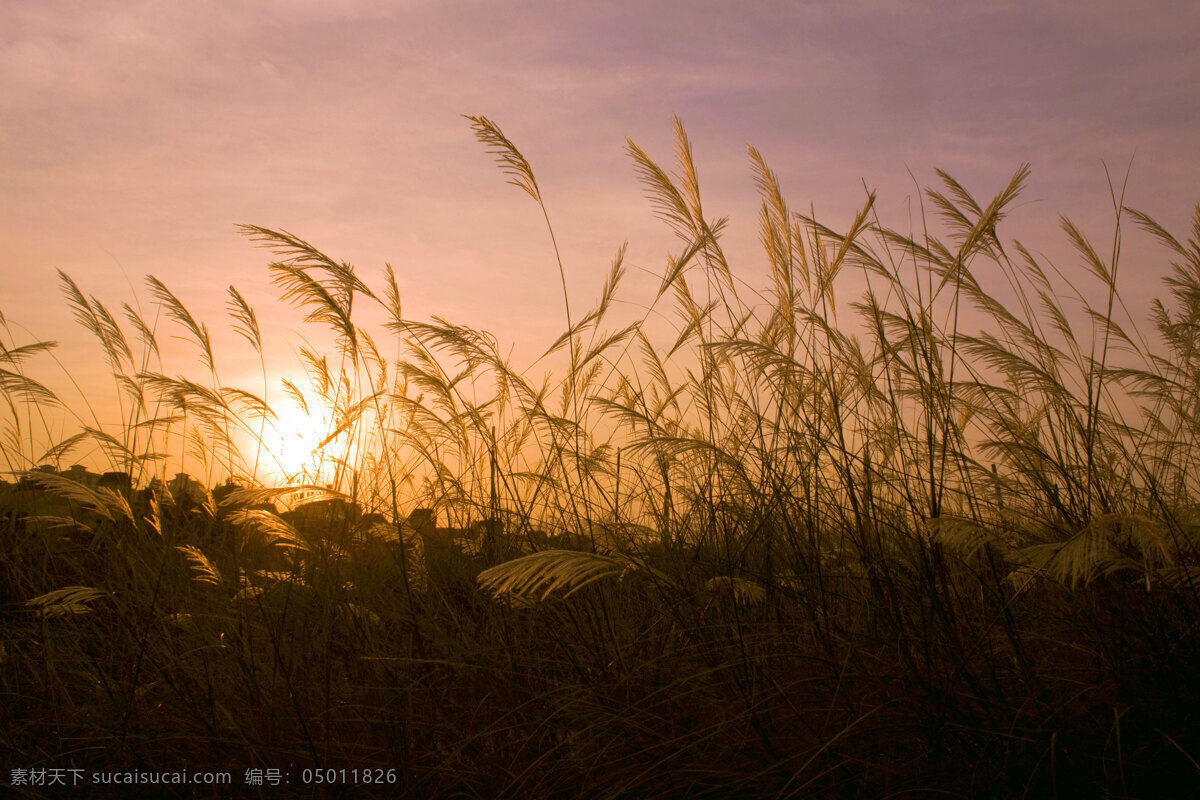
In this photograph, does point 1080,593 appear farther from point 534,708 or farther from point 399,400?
point 399,400

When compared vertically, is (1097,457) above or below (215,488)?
below

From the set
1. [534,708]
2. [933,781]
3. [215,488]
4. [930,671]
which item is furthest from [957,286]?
[215,488]

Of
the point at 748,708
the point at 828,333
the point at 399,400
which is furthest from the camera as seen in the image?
the point at 399,400

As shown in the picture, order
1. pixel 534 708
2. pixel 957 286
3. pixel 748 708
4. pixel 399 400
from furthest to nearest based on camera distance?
pixel 399 400
pixel 957 286
pixel 534 708
pixel 748 708

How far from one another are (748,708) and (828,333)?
106 centimetres

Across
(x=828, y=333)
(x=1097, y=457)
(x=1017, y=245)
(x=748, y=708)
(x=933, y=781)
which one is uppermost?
(x=1017, y=245)

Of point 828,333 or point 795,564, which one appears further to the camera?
point 795,564

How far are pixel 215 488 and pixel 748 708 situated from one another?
3352 millimetres

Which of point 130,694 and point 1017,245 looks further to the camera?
point 1017,245

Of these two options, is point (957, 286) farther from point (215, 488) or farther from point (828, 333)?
point (215, 488)

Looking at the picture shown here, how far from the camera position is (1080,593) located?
2029mm

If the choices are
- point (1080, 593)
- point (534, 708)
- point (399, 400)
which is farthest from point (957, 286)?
point (399, 400)

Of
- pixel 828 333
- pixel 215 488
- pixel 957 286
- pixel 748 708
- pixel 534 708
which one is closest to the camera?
pixel 748 708

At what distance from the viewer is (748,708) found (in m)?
1.67
